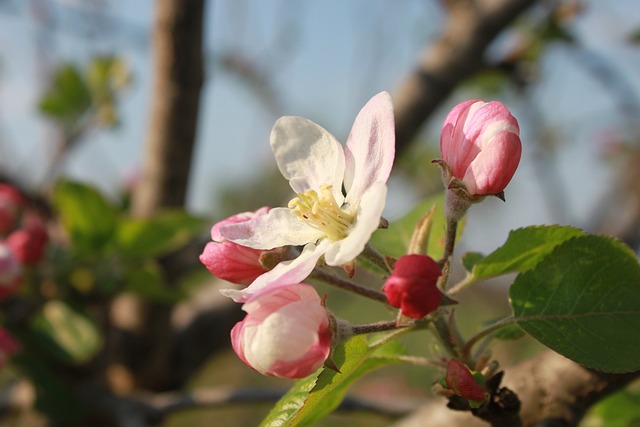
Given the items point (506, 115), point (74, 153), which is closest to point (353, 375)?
point (506, 115)

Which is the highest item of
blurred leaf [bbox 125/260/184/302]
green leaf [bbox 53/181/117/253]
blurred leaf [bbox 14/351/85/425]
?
green leaf [bbox 53/181/117/253]

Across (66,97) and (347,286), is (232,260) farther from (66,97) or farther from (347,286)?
Result: (66,97)

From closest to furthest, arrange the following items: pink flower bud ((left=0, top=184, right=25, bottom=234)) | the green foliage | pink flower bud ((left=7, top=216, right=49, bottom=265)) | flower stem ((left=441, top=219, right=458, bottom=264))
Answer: flower stem ((left=441, top=219, right=458, bottom=264)) → pink flower bud ((left=7, top=216, right=49, bottom=265)) → pink flower bud ((left=0, top=184, right=25, bottom=234)) → the green foliage

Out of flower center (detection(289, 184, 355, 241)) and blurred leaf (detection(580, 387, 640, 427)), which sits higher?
flower center (detection(289, 184, 355, 241))

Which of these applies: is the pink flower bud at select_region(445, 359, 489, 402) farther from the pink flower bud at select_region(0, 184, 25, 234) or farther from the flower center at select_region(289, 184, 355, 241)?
the pink flower bud at select_region(0, 184, 25, 234)

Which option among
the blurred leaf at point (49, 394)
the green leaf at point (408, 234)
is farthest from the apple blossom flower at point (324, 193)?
the blurred leaf at point (49, 394)

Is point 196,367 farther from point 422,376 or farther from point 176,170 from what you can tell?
point 422,376

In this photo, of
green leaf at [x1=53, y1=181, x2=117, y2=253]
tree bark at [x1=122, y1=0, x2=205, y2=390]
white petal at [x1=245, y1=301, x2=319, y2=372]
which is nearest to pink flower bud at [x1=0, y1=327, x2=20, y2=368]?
green leaf at [x1=53, y1=181, x2=117, y2=253]
